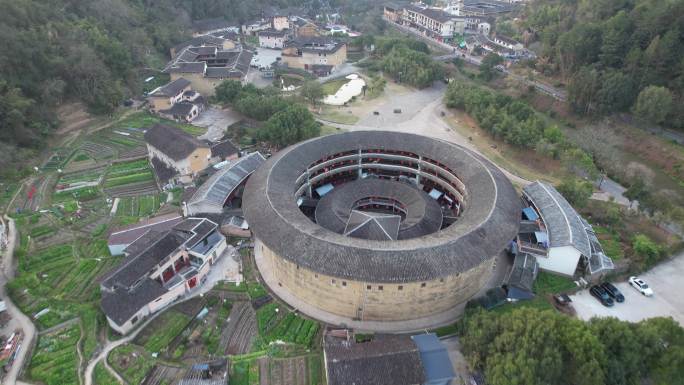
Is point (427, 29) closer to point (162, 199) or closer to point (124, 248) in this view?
point (162, 199)

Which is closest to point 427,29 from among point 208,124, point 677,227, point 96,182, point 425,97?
point 425,97

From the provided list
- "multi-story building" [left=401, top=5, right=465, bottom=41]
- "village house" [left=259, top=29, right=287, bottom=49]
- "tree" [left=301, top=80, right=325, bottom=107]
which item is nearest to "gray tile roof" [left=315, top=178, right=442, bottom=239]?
"tree" [left=301, top=80, right=325, bottom=107]

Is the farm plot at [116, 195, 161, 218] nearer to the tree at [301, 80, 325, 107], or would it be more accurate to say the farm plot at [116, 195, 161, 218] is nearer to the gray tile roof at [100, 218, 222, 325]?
the gray tile roof at [100, 218, 222, 325]

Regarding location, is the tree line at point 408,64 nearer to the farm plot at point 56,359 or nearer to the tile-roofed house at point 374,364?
the tile-roofed house at point 374,364

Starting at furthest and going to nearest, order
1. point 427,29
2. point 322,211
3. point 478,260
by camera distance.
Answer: point 427,29 → point 322,211 → point 478,260

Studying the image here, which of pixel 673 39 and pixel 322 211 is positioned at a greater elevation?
pixel 673 39

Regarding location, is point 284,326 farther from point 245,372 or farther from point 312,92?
point 312,92

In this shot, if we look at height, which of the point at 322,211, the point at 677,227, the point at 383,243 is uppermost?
the point at 383,243

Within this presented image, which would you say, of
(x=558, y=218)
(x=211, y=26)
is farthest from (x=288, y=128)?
(x=211, y=26)
